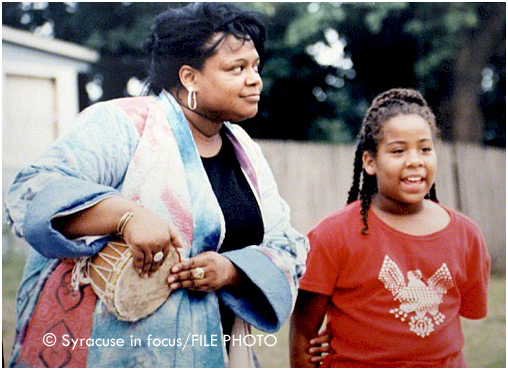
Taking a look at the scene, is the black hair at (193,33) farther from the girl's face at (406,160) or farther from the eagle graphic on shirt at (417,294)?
the eagle graphic on shirt at (417,294)

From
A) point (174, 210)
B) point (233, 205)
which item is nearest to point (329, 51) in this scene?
point (233, 205)

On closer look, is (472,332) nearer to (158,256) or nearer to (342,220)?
(342,220)

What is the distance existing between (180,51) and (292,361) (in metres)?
1.13

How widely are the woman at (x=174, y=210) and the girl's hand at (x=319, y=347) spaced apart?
1.06ft

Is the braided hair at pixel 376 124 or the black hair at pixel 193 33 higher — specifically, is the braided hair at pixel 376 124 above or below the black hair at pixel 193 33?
below

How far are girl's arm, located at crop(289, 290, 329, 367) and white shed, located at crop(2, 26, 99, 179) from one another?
1174 millimetres

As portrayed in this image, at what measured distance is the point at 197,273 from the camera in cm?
177

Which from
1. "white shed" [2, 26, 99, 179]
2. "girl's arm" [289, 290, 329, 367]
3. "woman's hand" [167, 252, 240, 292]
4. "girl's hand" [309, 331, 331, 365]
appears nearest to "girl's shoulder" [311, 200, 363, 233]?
"girl's arm" [289, 290, 329, 367]

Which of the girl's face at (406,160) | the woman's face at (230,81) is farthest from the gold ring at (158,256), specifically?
the girl's face at (406,160)

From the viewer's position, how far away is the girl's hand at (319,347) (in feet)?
7.29

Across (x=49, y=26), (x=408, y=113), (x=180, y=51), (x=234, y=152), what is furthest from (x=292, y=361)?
(x=49, y=26)

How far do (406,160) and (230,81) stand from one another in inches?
26.7

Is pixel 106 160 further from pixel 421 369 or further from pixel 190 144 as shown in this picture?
pixel 421 369

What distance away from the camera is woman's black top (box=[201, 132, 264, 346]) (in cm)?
188
